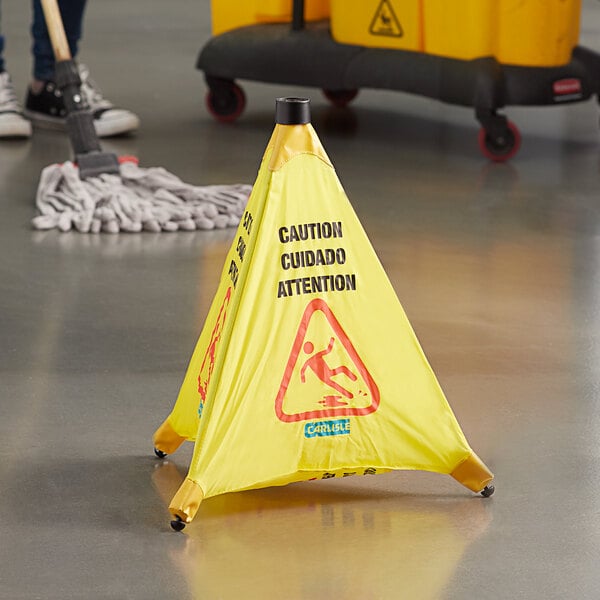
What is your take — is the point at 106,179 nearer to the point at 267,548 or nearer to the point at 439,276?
the point at 439,276

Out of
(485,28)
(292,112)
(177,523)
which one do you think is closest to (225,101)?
(485,28)

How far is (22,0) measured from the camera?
7422 millimetres

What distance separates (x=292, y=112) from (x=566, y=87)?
2.20 meters

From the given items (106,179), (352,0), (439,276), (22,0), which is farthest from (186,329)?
(22,0)

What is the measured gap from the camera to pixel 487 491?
1.57 meters

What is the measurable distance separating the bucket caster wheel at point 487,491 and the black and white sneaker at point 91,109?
2.41m

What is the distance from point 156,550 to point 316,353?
11.2 inches

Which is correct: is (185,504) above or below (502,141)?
above

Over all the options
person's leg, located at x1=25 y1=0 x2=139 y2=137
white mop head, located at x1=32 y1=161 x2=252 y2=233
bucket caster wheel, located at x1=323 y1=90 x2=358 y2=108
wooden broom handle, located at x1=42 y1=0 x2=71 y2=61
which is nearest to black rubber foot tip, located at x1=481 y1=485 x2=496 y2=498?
white mop head, located at x1=32 y1=161 x2=252 y2=233

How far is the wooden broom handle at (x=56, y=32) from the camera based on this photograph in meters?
3.10

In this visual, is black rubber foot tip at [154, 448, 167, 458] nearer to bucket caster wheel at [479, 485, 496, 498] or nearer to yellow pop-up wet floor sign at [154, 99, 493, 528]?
yellow pop-up wet floor sign at [154, 99, 493, 528]

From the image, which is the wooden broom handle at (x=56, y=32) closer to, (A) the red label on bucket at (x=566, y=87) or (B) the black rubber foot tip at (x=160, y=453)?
(A) the red label on bucket at (x=566, y=87)

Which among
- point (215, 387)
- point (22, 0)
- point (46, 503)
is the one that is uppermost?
point (215, 387)

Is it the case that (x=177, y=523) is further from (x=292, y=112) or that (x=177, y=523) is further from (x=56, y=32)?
(x=56, y=32)
